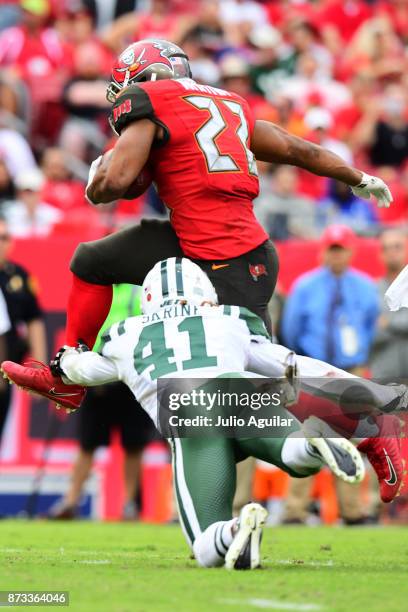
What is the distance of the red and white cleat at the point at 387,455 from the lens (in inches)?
234

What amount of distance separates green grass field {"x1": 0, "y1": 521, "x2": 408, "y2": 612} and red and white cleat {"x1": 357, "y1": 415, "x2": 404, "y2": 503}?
36cm

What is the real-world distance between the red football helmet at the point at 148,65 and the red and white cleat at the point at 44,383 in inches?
54.0

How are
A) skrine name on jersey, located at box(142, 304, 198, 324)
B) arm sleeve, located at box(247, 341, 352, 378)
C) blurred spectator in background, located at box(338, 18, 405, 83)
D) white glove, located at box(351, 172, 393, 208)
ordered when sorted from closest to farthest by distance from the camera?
skrine name on jersey, located at box(142, 304, 198, 324), arm sleeve, located at box(247, 341, 352, 378), white glove, located at box(351, 172, 393, 208), blurred spectator in background, located at box(338, 18, 405, 83)

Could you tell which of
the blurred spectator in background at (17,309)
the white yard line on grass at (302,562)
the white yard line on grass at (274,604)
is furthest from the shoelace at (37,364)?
the blurred spectator in background at (17,309)

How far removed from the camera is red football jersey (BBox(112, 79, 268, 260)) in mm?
6426

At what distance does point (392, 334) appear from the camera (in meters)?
11.4

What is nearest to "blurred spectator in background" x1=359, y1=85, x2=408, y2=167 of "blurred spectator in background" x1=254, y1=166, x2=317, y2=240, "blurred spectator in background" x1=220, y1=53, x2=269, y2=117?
"blurred spectator in background" x1=220, y1=53, x2=269, y2=117

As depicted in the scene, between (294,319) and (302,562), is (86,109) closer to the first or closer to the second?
(294,319)

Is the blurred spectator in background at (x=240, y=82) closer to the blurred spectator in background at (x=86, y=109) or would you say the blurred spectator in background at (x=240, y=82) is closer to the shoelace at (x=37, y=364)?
the blurred spectator in background at (x=86, y=109)

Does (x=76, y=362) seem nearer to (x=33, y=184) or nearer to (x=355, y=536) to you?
(x=355, y=536)

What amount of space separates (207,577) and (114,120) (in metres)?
2.20

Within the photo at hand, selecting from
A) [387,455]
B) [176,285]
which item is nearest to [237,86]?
[176,285]

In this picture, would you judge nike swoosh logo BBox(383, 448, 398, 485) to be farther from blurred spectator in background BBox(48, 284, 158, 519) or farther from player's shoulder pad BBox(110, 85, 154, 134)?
blurred spectator in background BBox(48, 284, 158, 519)

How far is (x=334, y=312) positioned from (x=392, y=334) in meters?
0.52
